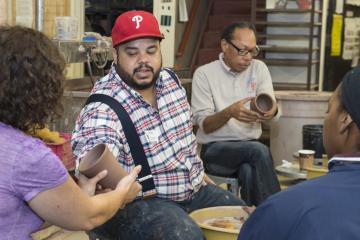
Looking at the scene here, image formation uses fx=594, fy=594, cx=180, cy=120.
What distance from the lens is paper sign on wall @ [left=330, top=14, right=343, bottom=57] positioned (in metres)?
7.36

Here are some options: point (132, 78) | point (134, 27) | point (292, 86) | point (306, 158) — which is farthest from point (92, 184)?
point (292, 86)

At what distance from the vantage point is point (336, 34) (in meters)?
7.41

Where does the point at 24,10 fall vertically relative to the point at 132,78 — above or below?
above

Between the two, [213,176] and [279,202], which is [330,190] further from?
[213,176]

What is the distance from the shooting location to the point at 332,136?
1.32 metres

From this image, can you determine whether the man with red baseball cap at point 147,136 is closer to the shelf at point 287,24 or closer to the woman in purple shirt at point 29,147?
the woman in purple shirt at point 29,147

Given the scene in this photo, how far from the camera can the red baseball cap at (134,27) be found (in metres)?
2.42

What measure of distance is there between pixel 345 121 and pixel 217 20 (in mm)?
7477

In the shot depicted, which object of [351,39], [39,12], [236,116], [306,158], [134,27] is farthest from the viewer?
[351,39]

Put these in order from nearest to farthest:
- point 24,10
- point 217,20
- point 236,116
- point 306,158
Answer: point 306,158
point 236,116
point 24,10
point 217,20

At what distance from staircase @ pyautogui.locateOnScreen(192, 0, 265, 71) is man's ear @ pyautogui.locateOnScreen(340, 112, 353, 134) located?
278 inches

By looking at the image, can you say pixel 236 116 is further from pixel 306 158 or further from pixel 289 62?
pixel 289 62

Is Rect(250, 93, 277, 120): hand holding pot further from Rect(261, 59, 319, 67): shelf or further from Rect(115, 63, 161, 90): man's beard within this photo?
Rect(261, 59, 319, 67): shelf

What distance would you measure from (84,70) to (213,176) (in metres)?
2.55
